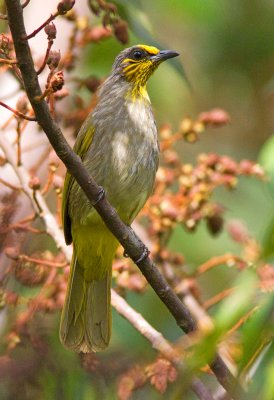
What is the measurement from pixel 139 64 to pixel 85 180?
1.60 metres

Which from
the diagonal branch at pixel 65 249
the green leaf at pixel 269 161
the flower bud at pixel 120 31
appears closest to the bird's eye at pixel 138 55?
the diagonal branch at pixel 65 249

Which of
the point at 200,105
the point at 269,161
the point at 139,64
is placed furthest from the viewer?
the point at 200,105

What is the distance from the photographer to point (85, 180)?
2.70m

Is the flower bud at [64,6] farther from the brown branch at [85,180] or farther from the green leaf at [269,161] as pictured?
the green leaf at [269,161]

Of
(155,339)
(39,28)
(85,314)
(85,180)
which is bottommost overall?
(155,339)

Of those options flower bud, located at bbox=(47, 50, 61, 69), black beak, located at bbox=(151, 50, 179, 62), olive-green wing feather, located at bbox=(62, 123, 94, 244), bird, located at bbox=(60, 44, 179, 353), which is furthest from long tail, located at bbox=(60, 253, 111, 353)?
flower bud, located at bbox=(47, 50, 61, 69)

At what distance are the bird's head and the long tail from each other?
952 millimetres

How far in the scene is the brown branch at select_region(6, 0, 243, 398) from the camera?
7.23 ft

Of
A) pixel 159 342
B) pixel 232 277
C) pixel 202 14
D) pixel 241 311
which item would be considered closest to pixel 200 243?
pixel 232 277

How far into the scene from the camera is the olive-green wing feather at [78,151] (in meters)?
3.65

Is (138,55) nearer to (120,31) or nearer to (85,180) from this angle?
(120,31)

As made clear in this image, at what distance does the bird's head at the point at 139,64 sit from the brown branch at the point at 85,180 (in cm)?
121

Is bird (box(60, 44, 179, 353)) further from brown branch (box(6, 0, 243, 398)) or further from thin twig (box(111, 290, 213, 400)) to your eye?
brown branch (box(6, 0, 243, 398))

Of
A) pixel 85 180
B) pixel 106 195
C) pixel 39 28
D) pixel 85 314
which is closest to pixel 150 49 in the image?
pixel 106 195
